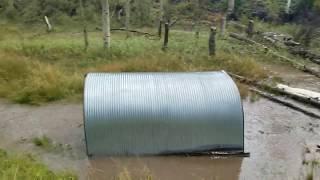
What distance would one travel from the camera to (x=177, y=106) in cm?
1123

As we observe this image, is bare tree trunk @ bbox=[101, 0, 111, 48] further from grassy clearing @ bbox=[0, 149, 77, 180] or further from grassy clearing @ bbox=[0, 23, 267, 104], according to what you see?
grassy clearing @ bbox=[0, 149, 77, 180]

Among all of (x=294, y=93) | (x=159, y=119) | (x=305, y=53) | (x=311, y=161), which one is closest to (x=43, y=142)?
(x=159, y=119)

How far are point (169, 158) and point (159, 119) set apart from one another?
90cm

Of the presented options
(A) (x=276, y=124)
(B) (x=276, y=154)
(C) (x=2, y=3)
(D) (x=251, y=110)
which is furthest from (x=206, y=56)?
(C) (x=2, y=3)

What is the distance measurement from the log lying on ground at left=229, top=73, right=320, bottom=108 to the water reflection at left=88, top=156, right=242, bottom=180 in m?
5.30

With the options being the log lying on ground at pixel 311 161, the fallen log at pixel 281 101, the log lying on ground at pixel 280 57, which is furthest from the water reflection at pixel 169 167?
the log lying on ground at pixel 280 57

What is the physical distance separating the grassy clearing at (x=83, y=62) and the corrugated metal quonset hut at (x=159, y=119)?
450cm

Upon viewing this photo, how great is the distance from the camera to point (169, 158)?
11219 millimetres

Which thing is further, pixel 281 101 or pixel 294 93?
pixel 294 93

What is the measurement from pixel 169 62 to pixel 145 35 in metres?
9.17

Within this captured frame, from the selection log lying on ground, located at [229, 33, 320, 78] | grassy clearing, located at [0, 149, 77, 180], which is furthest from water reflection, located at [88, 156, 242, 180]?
log lying on ground, located at [229, 33, 320, 78]

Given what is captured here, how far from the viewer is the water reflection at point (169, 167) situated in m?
10.5

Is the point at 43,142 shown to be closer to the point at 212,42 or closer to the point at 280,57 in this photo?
the point at 212,42

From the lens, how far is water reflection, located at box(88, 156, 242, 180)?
10.5m
